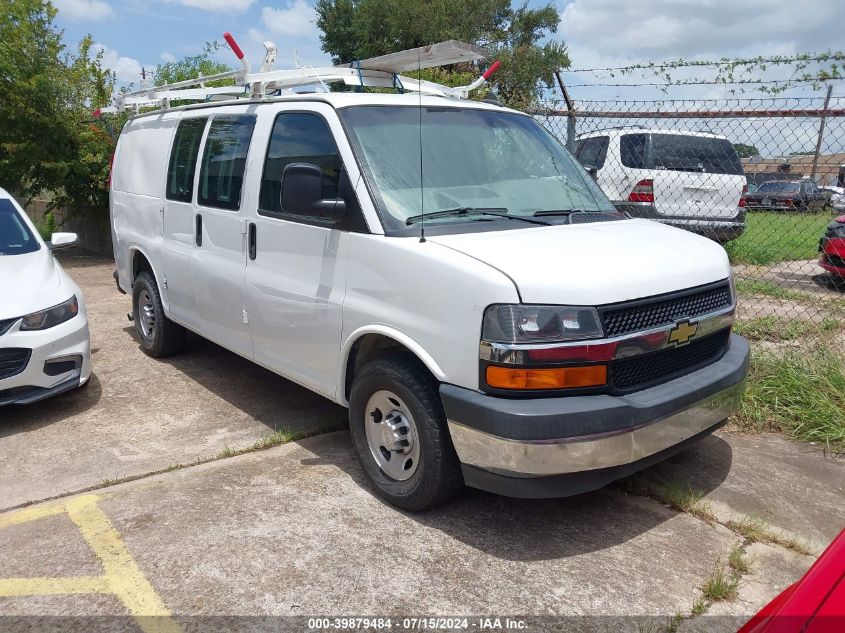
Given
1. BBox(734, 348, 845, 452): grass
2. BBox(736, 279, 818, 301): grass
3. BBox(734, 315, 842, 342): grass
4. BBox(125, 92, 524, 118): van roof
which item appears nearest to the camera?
BBox(125, 92, 524, 118): van roof

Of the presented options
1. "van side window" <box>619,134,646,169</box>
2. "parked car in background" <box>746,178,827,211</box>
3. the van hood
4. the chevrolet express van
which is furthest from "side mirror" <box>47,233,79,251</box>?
"parked car in background" <box>746,178,827,211</box>

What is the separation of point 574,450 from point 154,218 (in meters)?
4.29

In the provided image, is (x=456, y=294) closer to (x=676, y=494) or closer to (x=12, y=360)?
(x=676, y=494)

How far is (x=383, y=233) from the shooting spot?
3.56 m

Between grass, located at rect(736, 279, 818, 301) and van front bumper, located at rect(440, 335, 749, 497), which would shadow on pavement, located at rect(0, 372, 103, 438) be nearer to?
van front bumper, located at rect(440, 335, 749, 497)

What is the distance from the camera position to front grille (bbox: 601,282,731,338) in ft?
10.1

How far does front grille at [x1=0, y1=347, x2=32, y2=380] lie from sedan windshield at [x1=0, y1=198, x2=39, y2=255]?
117cm

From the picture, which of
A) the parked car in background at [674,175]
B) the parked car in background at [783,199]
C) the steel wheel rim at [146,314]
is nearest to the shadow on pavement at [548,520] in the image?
the steel wheel rim at [146,314]

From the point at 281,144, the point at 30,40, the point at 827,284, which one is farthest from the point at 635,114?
the point at 30,40

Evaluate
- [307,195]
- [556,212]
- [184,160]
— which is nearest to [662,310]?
[556,212]

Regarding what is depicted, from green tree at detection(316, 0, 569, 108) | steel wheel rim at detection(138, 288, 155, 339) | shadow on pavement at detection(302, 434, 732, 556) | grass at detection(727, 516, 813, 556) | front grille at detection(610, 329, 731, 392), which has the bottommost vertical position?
grass at detection(727, 516, 813, 556)

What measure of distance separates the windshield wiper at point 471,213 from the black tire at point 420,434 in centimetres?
72

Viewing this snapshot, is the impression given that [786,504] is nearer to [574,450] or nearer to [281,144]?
[574,450]

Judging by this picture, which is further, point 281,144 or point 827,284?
point 827,284
